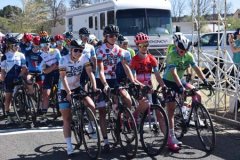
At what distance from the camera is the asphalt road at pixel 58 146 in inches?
274

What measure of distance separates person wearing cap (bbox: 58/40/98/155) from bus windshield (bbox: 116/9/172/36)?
11236mm

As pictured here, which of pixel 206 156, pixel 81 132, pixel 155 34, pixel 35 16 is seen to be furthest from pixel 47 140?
pixel 35 16

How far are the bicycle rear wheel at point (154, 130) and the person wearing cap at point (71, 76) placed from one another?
890mm

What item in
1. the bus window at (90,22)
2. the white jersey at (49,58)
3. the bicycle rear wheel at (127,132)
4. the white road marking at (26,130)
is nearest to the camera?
the bicycle rear wheel at (127,132)

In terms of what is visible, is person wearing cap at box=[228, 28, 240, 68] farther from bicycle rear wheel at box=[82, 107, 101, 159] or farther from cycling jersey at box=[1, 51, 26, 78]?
cycling jersey at box=[1, 51, 26, 78]

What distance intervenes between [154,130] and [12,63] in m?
3.93

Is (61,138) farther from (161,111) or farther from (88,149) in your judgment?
(161,111)

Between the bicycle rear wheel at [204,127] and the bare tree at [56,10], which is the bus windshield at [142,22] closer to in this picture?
the bicycle rear wheel at [204,127]

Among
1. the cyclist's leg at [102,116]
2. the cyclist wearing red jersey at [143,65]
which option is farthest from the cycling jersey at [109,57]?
the cyclist's leg at [102,116]

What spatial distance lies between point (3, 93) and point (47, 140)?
284 centimetres

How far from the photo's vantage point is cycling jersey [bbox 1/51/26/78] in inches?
372

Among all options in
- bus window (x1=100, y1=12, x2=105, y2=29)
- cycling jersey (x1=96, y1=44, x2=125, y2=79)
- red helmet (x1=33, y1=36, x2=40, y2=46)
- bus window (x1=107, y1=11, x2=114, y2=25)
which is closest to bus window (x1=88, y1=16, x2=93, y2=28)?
bus window (x1=100, y1=12, x2=105, y2=29)

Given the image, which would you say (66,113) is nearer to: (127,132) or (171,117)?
(127,132)

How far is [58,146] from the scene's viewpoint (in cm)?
771
